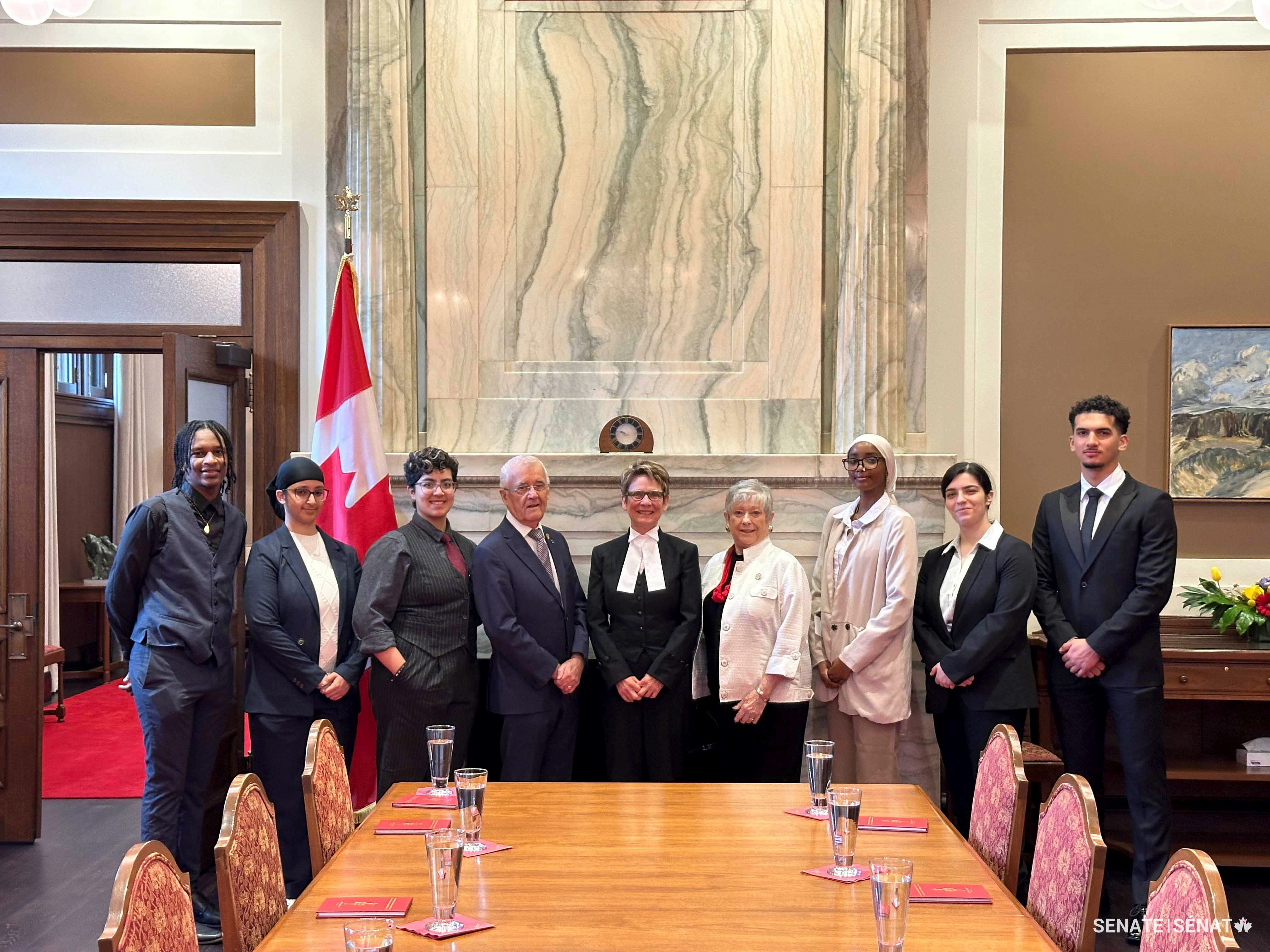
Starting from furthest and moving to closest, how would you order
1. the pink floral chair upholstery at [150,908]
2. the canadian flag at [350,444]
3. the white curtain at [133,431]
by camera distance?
the white curtain at [133,431]
the canadian flag at [350,444]
the pink floral chair upholstery at [150,908]

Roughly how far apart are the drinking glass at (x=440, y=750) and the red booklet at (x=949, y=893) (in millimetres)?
1069

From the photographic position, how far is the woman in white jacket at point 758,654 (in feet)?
13.0

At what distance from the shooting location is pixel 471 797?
2199mm

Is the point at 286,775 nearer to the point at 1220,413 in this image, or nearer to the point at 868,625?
the point at 868,625

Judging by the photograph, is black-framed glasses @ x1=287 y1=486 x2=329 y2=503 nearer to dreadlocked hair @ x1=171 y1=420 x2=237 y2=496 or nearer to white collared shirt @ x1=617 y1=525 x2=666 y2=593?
dreadlocked hair @ x1=171 y1=420 x2=237 y2=496

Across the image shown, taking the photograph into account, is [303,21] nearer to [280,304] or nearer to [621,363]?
[280,304]

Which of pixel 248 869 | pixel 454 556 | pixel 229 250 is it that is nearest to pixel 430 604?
pixel 454 556

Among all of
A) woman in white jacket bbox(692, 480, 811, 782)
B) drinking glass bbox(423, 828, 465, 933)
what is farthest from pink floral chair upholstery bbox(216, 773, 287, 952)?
woman in white jacket bbox(692, 480, 811, 782)

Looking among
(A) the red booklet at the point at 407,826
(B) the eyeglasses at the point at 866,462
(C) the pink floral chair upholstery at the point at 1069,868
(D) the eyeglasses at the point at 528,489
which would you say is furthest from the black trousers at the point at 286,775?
(C) the pink floral chair upholstery at the point at 1069,868

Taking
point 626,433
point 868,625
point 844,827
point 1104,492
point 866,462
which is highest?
point 626,433

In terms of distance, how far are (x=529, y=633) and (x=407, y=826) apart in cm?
147

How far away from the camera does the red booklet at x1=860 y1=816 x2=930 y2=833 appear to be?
252 centimetres

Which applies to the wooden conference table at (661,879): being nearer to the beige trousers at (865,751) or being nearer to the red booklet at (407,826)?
the red booklet at (407,826)

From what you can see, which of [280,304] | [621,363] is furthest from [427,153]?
[621,363]
